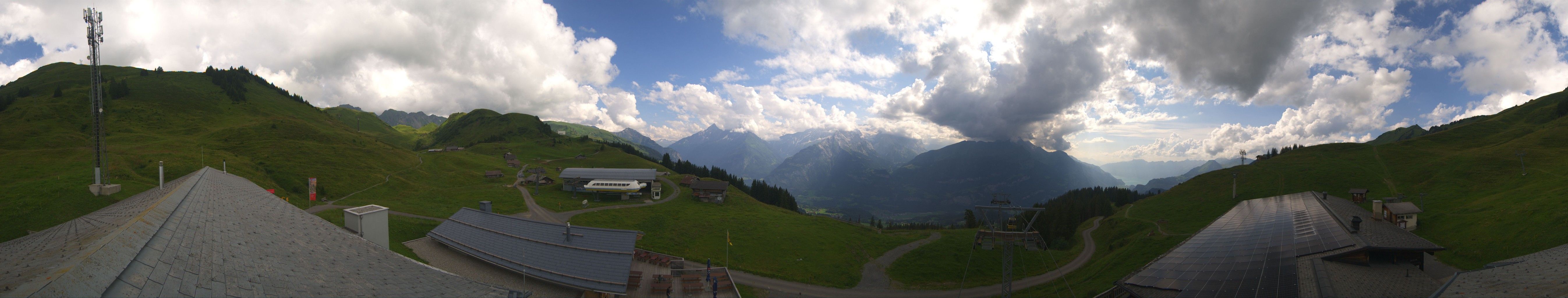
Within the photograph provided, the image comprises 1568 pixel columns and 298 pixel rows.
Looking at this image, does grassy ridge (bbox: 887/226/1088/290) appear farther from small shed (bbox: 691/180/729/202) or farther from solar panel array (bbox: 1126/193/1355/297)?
small shed (bbox: 691/180/729/202)

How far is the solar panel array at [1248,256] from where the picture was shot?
73.1 feet

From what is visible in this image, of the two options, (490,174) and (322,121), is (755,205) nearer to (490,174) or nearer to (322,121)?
(490,174)

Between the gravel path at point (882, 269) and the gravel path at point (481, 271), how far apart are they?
89.4ft

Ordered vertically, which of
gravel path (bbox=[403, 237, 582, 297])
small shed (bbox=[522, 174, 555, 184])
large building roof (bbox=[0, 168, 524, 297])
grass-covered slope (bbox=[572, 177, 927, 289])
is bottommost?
grass-covered slope (bbox=[572, 177, 927, 289])

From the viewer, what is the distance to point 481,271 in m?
30.0

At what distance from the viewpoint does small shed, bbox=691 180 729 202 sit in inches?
3162

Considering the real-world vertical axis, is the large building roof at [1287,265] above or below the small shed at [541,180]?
below

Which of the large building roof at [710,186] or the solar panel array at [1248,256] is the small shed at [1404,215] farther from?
the large building roof at [710,186]

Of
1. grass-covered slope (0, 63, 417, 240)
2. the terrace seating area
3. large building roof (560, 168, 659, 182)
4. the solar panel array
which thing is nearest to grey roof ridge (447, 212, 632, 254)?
the terrace seating area

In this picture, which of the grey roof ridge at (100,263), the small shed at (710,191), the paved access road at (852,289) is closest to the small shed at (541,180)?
the small shed at (710,191)

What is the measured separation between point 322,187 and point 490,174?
32.8 metres

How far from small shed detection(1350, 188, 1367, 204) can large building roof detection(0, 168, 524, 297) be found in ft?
359

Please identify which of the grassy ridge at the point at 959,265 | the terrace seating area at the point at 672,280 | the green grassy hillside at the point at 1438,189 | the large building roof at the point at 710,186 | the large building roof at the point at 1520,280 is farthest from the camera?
the large building roof at the point at 710,186

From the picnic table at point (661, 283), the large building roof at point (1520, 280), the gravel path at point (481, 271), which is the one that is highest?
the large building roof at point (1520, 280)
